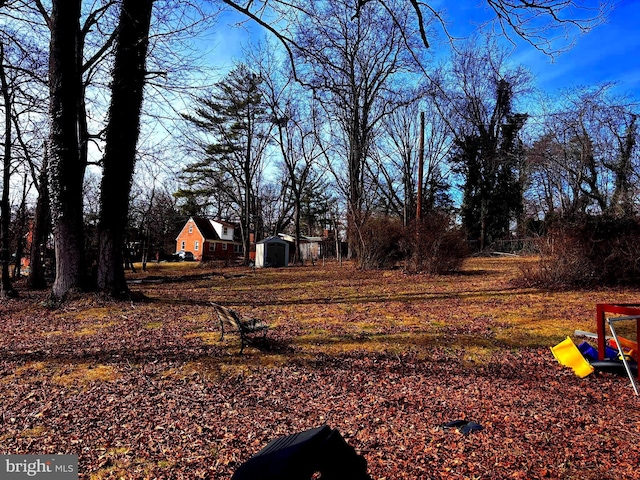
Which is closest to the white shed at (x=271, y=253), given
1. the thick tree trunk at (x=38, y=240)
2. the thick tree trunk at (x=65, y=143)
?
the thick tree trunk at (x=38, y=240)

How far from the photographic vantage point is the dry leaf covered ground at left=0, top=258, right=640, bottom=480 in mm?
2760

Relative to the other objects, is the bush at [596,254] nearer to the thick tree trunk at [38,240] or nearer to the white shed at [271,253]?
the thick tree trunk at [38,240]

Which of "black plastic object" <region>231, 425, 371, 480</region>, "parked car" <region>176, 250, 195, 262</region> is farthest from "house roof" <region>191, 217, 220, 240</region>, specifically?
"black plastic object" <region>231, 425, 371, 480</region>

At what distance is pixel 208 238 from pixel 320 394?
4129 cm

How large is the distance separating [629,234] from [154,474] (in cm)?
1217

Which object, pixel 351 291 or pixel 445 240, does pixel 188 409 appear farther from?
pixel 445 240

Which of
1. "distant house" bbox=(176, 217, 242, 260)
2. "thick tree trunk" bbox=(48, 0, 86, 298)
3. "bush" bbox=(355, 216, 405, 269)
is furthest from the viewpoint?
"distant house" bbox=(176, 217, 242, 260)

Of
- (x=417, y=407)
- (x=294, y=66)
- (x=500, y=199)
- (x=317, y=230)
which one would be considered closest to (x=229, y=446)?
(x=417, y=407)

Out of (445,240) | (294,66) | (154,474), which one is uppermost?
(294,66)

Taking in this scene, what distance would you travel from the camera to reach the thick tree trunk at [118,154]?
8.77m

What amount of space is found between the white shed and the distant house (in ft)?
52.6

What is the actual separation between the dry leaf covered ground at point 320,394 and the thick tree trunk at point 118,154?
5.05 ft

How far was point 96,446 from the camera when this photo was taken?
301 cm

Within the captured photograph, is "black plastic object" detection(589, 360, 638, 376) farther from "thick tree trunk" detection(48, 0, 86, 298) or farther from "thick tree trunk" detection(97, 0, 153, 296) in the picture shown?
"thick tree trunk" detection(48, 0, 86, 298)
